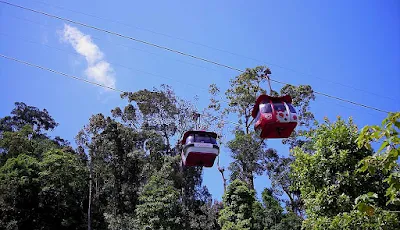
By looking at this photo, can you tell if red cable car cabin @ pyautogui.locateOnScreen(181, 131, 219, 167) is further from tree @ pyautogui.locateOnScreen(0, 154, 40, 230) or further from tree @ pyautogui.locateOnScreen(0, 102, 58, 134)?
tree @ pyautogui.locateOnScreen(0, 102, 58, 134)

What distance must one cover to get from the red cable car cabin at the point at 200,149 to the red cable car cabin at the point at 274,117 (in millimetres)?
1475

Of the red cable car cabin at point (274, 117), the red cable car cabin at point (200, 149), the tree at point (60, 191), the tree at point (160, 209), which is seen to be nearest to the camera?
the red cable car cabin at point (274, 117)

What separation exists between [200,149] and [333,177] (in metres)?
3.39

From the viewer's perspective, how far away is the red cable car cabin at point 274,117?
8.33 meters

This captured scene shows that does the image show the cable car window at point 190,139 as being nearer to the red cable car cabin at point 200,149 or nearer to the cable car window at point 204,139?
the red cable car cabin at point 200,149

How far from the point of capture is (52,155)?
21.7m

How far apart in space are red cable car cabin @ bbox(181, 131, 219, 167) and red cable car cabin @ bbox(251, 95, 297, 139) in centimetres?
147

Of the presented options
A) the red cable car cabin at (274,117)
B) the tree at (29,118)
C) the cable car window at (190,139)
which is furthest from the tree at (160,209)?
the tree at (29,118)

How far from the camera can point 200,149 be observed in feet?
31.4

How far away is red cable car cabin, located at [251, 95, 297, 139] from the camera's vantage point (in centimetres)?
833

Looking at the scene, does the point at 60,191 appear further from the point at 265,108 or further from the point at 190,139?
the point at 265,108

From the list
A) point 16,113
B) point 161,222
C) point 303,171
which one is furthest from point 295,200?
point 16,113

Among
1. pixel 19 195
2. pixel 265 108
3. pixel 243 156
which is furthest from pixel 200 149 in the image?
pixel 19 195

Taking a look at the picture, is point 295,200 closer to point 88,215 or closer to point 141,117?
point 141,117
